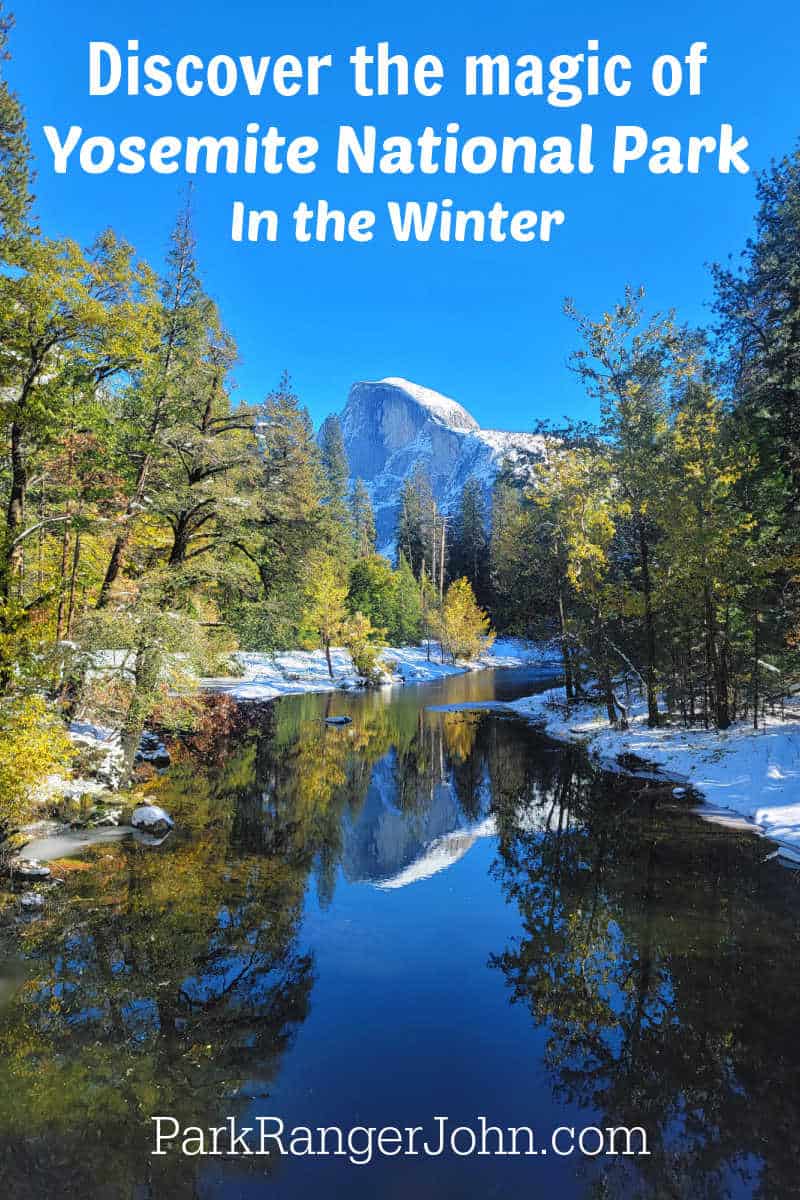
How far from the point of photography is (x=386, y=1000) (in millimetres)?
7844

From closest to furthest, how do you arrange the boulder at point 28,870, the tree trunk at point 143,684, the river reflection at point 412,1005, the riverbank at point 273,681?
Result: the river reflection at point 412,1005, the boulder at point 28,870, the tree trunk at point 143,684, the riverbank at point 273,681

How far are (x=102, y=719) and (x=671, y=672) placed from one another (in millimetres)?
22513


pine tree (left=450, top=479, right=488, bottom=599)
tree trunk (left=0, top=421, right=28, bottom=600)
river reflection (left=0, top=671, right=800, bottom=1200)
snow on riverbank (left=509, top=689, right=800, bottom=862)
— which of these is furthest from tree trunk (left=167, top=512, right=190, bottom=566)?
pine tree (left=450, top=479, right=488, bottom=599)

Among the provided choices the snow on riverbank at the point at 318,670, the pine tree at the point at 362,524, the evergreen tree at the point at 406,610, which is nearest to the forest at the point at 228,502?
the snow on riverbank at the point at 318,670

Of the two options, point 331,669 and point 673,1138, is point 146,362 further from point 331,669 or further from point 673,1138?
point 331,669

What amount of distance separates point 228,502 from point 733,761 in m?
17.6

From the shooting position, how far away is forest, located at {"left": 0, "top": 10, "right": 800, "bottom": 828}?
44.3 ft

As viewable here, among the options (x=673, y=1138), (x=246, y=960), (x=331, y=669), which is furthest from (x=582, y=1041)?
(x=331, y=669)

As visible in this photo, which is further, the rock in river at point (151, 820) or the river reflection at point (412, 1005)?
the rock in river at point (151, 820)

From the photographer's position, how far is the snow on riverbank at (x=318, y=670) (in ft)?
147

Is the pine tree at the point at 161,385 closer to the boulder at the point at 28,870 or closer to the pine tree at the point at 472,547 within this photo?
the boulder at the point at 28,870

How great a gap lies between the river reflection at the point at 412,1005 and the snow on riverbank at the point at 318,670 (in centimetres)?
2149

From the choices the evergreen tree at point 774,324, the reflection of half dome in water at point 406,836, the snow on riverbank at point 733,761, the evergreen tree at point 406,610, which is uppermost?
the evergreen tree at point 774,324

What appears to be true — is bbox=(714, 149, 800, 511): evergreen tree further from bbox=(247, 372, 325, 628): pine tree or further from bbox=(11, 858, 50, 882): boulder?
bbox=(11, 858, 50, 882): boulder
